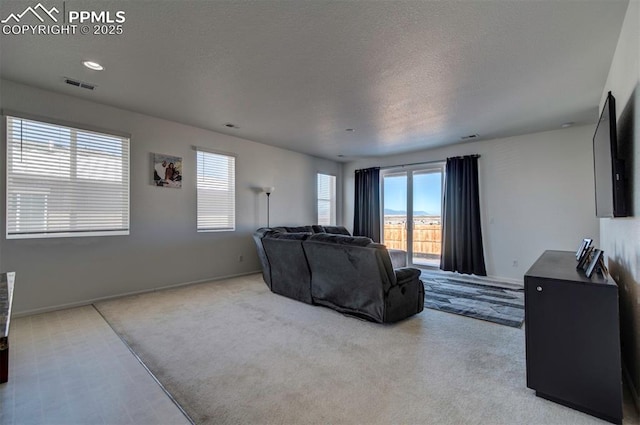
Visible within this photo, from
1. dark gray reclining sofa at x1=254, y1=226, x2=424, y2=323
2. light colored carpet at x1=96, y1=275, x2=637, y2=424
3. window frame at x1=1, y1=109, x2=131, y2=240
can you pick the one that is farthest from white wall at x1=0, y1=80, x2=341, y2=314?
dark gray reclining sofa at x1=254, y1=226, x2=424, y2=323

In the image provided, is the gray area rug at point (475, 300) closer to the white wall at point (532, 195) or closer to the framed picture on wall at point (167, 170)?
the white wall at point (532, 195)

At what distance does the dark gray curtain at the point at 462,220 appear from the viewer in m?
5.61

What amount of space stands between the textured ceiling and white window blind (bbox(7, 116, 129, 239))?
0.62 metres

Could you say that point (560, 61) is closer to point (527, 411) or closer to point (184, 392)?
point (527, 411)

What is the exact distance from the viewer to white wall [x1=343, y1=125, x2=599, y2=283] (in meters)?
4.73

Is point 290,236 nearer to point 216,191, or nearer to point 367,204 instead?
point 216,191

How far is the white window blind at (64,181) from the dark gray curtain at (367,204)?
504cm

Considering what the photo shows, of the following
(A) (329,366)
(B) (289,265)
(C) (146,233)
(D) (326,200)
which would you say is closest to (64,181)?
(C) (146,233)

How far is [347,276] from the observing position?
3.38 m

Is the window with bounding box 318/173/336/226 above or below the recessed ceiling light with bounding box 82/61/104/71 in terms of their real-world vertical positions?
below

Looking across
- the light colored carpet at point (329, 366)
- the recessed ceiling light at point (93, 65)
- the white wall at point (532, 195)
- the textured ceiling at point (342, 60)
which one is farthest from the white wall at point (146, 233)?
the white wall at point (532, 195)

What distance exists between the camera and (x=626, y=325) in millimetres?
2113

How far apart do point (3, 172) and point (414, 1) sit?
14.9 ft

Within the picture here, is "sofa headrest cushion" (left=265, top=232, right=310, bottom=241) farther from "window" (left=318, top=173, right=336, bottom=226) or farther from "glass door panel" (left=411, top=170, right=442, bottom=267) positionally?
"glass door panel" (left=411, top=170, right=442, bottom=267)
